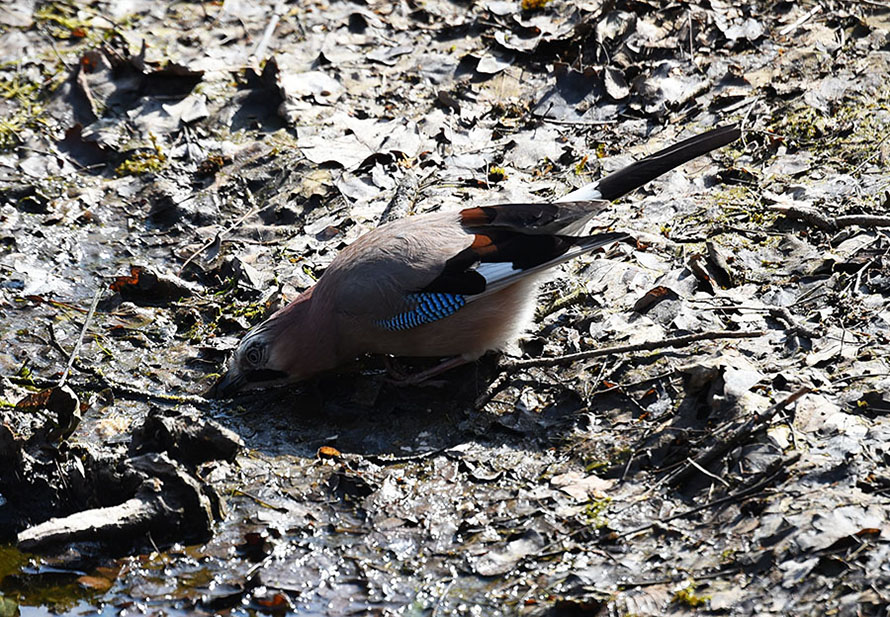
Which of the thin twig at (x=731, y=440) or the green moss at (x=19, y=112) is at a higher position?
the green moss at (x=19, y=112)

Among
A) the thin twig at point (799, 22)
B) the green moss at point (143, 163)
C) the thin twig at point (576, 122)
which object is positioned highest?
the thin twig at point (799, 22)

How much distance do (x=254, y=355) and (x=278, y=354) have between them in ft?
0.45

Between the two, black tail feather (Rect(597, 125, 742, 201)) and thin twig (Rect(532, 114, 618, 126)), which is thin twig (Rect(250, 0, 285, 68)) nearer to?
thin twig (Rect(532, 114, 618, 126))

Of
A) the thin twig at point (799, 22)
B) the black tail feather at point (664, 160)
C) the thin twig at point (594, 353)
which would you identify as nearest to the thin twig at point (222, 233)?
the thin twig at point (594, 353)

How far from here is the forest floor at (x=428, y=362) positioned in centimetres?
434

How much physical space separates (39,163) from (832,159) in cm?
600

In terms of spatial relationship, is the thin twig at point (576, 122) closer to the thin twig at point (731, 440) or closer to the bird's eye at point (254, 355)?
the bird's eye at point (254, 355)

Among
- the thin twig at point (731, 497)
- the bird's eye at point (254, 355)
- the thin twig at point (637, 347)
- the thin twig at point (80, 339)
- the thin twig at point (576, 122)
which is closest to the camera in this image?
the thin twig at point (731, 497)

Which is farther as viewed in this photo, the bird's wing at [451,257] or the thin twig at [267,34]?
the thin twig at [267,34]

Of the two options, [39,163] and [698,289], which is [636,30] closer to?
[698,289]

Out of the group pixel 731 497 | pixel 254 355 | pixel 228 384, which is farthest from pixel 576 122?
pixel 731 497

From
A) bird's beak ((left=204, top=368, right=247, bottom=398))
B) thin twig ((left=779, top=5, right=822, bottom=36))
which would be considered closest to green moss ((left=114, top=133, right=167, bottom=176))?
bird's beak ((left=204, top=368, right=247, bottom=398))

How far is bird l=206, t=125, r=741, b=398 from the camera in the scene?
5.45 metres

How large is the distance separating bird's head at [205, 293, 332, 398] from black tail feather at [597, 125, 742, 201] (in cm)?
194
